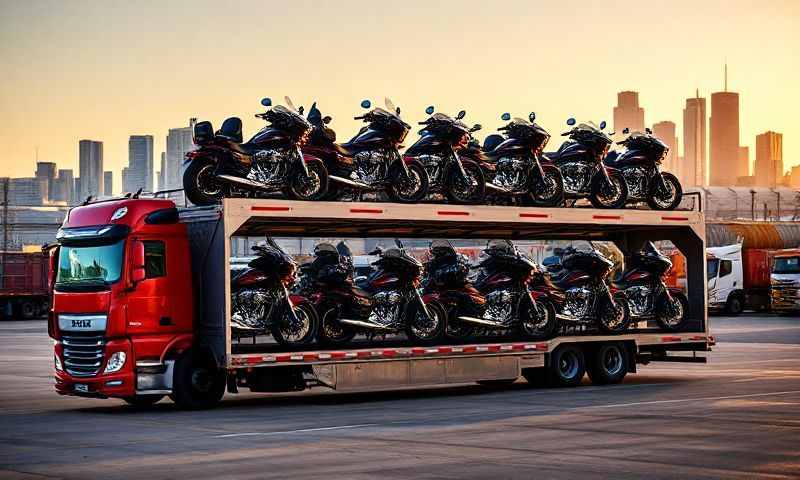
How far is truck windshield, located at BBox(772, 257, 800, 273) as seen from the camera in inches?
1992

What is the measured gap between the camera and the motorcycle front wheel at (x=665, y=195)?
2308cm

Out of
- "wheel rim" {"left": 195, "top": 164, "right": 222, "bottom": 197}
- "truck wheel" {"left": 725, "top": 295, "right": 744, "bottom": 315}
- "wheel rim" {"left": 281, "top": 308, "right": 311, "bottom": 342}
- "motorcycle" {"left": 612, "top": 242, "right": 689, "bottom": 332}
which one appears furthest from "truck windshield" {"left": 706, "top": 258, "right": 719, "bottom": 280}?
"wheel rim" {"left": 195, "top": 164, "right": 222, "bottom": 197}

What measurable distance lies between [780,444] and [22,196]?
147 meters

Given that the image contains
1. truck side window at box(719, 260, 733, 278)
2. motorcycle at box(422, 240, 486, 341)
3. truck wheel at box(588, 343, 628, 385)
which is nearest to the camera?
motorcycle at box(422, 240, 486, 341)

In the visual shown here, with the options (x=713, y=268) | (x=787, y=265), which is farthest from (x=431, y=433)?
(x=713, y=268)

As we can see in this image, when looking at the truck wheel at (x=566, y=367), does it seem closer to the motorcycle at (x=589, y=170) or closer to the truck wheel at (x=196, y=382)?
the motorcycle at (x=589, y=170)

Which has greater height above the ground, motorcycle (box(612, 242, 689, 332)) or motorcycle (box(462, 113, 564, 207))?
motorcycle (box(462, 113, 564, 207))

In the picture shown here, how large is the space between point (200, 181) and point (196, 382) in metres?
2.78

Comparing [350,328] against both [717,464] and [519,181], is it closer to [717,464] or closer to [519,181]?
[519,181]

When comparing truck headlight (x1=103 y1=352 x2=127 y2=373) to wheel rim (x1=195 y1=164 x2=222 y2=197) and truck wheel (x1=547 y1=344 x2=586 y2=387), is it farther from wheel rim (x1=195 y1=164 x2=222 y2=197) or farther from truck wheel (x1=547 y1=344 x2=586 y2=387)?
truck wheel (x1=547 y1=344 x2=586 y2=387)

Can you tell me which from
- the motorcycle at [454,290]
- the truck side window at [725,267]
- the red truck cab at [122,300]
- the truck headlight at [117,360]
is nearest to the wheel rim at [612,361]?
the motorcycle at [454,290]

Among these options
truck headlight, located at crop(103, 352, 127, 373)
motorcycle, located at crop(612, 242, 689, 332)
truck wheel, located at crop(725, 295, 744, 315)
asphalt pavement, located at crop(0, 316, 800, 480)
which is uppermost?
motorcycle, located at crop(612, 242, 689, 332)

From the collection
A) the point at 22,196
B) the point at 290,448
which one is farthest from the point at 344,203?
the point at 22,196

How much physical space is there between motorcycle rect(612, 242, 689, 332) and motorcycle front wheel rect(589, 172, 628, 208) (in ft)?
4.54
